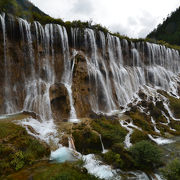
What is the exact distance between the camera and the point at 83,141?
11.0 meters

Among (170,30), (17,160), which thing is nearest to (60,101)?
(17,160)

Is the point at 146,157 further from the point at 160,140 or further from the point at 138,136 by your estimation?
the point at 160,140

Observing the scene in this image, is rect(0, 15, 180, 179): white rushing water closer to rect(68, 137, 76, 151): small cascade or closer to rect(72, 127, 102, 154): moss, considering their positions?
rect(68, 137, 76, 151): small cascade

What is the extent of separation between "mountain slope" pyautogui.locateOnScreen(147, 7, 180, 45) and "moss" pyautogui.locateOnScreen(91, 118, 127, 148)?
70936 mm

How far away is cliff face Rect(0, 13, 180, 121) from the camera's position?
16.2 m

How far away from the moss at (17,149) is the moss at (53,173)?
0.67 meters

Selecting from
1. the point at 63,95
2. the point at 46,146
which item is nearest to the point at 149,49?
the point at 63,95

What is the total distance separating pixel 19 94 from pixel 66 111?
5.68m

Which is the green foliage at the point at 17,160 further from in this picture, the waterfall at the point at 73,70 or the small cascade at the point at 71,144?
the waterfall at the point at 73,70

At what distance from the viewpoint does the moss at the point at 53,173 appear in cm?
634

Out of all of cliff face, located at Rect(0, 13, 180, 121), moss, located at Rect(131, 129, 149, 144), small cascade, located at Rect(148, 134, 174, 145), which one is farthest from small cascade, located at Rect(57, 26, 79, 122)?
small cascade, located at Rect(148, 134, 174, 145)

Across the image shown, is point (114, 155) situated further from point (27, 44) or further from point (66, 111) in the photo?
point (27, 44)

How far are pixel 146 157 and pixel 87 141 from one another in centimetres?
428

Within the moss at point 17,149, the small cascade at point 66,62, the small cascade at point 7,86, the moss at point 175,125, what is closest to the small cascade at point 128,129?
the moss at point 175,125
